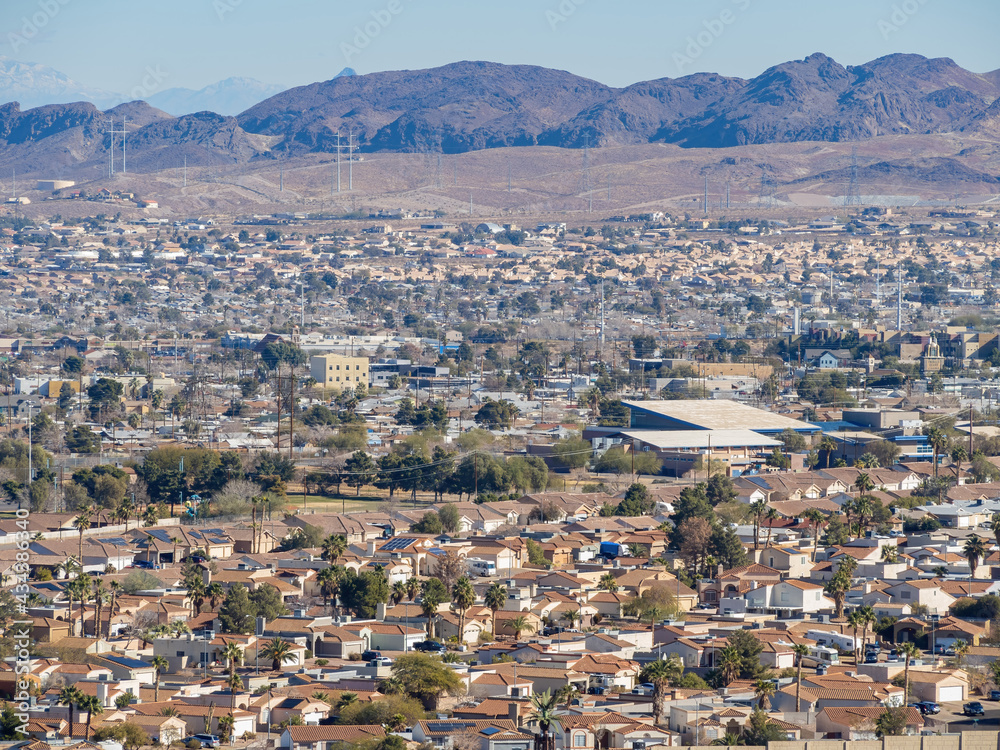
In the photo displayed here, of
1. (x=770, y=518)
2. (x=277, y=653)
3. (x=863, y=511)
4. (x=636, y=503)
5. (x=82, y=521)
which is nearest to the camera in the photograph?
(x=277, y=653)

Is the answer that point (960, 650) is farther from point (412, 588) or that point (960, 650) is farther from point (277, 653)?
point (277, 653)

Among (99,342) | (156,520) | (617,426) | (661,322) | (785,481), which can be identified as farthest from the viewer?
(661,322)

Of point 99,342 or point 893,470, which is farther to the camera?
point 99,342

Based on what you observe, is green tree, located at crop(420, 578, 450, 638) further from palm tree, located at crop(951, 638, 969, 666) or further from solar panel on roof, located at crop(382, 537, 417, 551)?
palm tree, located at crop(951, 638, 969, 666)

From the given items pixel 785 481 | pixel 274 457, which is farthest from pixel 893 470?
pixel 274 457

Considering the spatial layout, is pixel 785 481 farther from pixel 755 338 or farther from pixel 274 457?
pixel 755 338

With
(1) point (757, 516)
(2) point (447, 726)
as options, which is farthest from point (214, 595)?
(1) point (757, 516)
